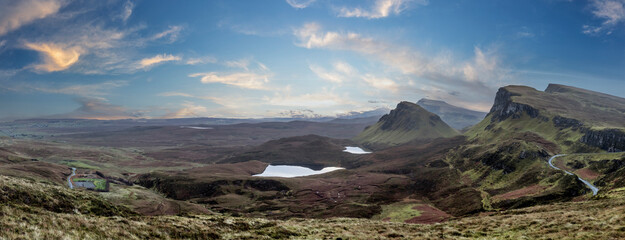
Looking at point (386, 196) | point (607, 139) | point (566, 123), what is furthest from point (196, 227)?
point (566, 123)

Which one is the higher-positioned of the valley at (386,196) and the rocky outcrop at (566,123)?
the rocky outcrop at (566,123)

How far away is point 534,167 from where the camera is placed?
103500 millimetres

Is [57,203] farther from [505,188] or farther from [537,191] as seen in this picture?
[505,188]

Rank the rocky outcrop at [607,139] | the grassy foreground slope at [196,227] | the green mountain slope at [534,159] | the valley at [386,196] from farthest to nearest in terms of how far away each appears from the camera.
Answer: the rocky outcrop at [607,139] < the green mountain slope at [534,159] < the valley at [386,196] < the grassy foreground slope at [196,227]

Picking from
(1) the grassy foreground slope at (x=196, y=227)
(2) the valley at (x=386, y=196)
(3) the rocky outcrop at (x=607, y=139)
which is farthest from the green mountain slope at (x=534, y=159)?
(1) the grassy foreground slope at (x=196, y=227)

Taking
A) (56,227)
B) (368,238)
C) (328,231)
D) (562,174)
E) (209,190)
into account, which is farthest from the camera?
(209,190)

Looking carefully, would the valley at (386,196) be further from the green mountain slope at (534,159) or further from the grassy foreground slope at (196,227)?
the green mountain slope at (534,159)

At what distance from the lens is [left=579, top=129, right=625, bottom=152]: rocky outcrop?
12254 centimetres

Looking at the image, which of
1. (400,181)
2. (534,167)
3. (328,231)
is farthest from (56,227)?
(400,181)

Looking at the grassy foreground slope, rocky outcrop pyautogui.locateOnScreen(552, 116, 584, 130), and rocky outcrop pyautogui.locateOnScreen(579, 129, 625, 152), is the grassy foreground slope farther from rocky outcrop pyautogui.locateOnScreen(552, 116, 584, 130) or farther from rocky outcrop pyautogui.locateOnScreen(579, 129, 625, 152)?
rocky outcrop pyautogui.locateOnScreen(552, 116, 584, 130)

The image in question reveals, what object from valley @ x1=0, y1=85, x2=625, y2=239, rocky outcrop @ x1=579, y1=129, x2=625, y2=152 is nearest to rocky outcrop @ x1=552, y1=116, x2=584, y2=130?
valley @ x1=0, y1=85, x2=625, y2=239

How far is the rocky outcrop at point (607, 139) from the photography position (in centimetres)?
12254

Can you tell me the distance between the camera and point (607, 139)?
127750mm

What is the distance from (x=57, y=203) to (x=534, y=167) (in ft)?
442
